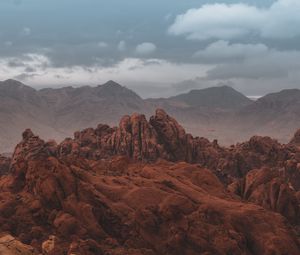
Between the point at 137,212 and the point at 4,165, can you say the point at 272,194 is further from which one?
the point at 4,165

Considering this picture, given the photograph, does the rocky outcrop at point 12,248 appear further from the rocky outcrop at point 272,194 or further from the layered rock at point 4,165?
the layered rock at point 4,165

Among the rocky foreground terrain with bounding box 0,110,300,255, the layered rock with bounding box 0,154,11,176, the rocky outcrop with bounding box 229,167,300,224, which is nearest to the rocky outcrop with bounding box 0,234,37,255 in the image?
the rocky foreground terrain with bounding box 0,110,300,255

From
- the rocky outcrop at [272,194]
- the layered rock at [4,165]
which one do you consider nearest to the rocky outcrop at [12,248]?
the rocky outcrop at [272,194]

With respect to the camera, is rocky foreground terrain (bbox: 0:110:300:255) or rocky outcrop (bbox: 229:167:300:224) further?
rocky outcrop (bbox: 229:167:300:224)

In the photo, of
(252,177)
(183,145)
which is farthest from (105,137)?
(252,177)

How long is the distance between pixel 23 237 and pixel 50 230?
2.48m

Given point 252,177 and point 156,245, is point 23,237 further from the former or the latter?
point 252,177

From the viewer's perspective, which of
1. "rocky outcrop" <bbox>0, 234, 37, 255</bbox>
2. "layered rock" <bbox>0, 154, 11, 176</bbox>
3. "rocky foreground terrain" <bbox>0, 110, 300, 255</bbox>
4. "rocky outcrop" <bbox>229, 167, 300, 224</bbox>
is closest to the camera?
"rocky outcrop" <bbox>0, 234, 37, 255</bbox>

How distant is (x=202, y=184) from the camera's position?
47969 mm

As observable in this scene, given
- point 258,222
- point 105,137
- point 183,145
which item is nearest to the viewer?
point 258,222

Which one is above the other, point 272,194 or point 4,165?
point 272,194

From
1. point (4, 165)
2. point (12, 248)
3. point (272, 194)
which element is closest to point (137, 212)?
point (12, 248)

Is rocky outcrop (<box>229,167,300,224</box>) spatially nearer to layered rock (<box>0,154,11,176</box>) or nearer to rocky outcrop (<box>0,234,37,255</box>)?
rocky outcrop (<box>0,234,37,255</box>)

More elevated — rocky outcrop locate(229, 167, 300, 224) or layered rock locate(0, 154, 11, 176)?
rocky outcrop locate(229, 167, 300, 224)
